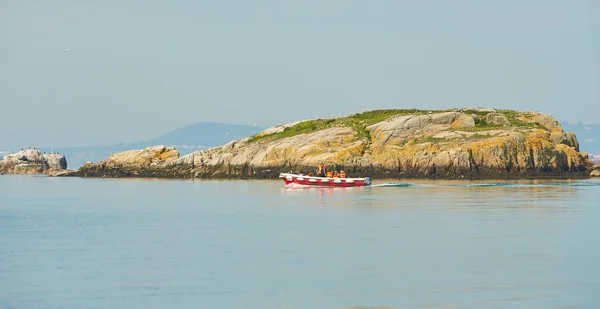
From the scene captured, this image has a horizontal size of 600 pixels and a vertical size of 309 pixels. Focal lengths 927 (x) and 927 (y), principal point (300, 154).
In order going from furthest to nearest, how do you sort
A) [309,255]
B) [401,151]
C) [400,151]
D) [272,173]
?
[272,173]
[400,151]
[401,151]
[309,255]

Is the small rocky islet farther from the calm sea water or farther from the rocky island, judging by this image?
the calm sea water

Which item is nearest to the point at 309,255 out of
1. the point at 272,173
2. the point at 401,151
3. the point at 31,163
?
the point at 401,151

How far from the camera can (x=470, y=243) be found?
3173cm

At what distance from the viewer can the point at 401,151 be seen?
9406 centimetres

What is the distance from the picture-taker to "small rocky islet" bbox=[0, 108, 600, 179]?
9050 cm

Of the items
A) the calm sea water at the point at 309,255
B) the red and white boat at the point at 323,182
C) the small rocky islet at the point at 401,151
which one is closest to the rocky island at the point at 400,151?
the small rocky islet at the point at 401,151

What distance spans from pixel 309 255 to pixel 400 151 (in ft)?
216

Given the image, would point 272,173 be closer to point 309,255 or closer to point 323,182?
point 323,182

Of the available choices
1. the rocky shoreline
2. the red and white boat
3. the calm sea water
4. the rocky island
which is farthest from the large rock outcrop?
the calm sea water

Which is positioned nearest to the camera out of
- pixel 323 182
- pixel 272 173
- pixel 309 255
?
pixel 309 255

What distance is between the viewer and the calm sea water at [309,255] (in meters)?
21.8

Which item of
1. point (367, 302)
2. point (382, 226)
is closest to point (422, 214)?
point (382, 226)

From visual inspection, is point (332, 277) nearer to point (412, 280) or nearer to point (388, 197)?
point (412, 280)

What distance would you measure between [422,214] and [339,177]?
120 ft
